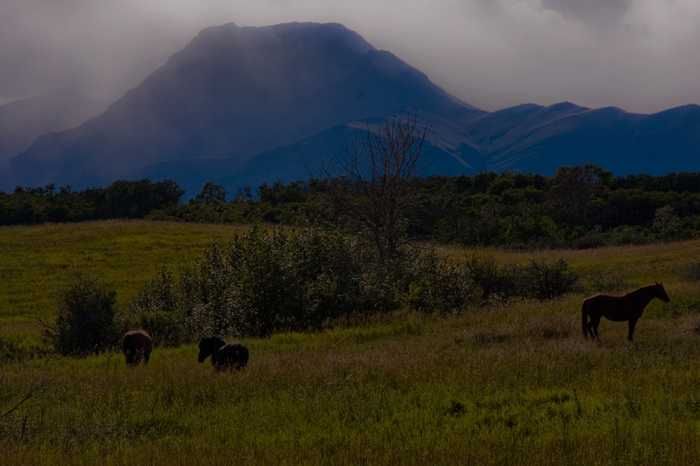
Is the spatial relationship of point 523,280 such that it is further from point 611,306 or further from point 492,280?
point 611,306

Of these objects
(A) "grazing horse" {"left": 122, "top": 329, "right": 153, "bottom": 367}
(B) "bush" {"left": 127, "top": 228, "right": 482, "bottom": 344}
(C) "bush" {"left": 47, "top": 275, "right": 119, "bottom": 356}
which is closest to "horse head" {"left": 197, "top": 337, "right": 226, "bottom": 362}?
(A) "grazing horse" {"left": 122, "top": 329, "right": 153, "bottom": 367}

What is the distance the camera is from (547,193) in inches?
2680

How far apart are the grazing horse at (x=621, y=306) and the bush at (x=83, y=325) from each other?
521 inches

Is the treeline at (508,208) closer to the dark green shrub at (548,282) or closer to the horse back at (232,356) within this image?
the dark green shrub at (548,282)

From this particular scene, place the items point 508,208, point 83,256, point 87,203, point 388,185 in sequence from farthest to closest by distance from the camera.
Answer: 1. point 87,203
2. point 508,208
3. point 83,256
4. point 388,185

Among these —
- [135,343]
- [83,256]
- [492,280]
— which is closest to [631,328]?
[492,280]

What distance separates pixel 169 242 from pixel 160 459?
39.8 meters

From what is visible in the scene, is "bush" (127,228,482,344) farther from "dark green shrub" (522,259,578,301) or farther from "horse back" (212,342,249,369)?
"horse back" (212,342,249,369)

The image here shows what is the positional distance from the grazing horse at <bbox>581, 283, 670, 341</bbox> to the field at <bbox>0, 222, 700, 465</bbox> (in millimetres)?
469

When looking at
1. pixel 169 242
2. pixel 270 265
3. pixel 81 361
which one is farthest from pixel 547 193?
pixel 81 361

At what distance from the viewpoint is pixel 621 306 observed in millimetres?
11031

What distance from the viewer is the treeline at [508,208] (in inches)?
1913

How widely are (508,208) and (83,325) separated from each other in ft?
174

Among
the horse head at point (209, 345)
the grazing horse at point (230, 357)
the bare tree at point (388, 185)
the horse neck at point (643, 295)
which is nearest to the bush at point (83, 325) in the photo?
the horse head at point (209, 345)
